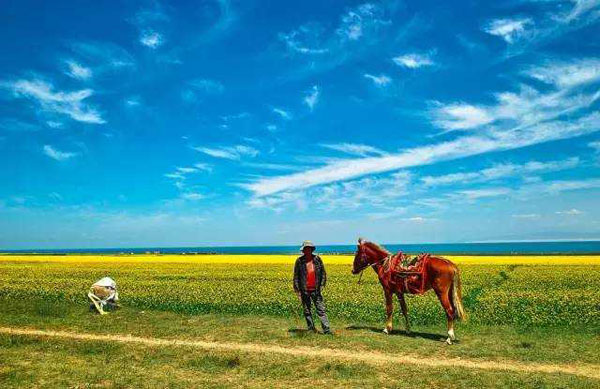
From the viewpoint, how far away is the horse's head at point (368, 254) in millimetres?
18297

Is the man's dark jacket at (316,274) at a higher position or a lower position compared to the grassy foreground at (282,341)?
higher

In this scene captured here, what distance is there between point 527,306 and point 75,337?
21.5 metres

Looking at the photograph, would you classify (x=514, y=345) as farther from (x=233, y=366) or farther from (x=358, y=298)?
(x=358, y=298)

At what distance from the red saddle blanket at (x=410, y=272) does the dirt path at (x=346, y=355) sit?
3295 millimetres

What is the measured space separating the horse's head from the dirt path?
4583 millimetres

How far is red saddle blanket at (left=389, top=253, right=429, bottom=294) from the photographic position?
1672 centimetres

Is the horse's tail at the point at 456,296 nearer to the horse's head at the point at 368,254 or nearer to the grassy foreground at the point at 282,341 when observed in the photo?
the grassy foreground at the point at 282,341

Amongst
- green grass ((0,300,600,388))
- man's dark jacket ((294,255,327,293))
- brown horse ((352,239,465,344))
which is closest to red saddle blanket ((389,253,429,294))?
brown horse ((352,239,465,344))

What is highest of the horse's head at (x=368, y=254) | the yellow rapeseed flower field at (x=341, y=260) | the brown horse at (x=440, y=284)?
the horse's head at (x=368, y=254)

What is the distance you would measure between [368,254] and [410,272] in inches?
81.3

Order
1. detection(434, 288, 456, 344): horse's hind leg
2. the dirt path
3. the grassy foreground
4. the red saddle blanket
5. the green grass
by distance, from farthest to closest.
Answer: the red saddle blanket → detection(434, 288, 456, 344): horse's hind leg → the dirt path → the grassy foreground → the green grass

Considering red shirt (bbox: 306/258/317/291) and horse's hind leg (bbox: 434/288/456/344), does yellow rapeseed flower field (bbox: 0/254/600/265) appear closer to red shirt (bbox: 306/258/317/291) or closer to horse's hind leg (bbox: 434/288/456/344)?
red shirt (bbox: 306/258/317/291)

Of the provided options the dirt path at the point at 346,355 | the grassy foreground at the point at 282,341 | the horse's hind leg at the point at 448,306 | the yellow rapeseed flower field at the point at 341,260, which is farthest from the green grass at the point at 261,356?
the yellow rapeseed flower field at the point at 341,260

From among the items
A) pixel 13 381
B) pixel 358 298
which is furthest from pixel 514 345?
pixel 13 381
